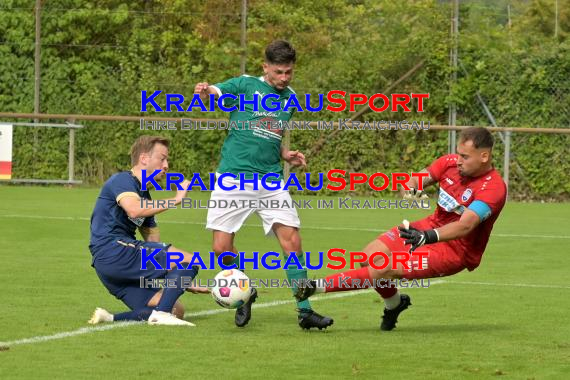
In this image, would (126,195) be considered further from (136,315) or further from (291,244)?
(291,244)

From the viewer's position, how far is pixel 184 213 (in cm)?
2092

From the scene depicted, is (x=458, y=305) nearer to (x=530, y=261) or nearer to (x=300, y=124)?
(x=530, y=261)

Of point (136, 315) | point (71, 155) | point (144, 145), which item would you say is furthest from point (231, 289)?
point (71, 155)

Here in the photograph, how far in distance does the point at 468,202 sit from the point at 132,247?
95.0 inches

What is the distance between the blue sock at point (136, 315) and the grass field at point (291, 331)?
9.6 inches

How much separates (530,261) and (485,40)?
1235cm

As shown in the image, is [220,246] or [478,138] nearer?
[478,138]

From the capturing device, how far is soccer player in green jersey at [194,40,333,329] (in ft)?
30.6

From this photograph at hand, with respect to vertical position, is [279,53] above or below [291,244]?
above

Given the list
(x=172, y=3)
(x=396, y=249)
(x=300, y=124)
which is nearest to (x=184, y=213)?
(x=300, y=124)

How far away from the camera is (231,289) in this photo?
9.03 m

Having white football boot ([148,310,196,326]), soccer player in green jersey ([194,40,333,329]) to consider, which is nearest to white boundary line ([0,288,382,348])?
white football boot ([148,310,196,326])

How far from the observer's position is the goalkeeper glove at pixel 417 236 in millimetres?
8258

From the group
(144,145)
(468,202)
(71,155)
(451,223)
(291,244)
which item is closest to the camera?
(451,223)
